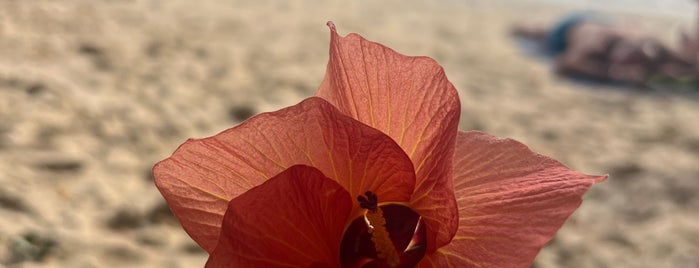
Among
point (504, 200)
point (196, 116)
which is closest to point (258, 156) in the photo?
point (504, 200)

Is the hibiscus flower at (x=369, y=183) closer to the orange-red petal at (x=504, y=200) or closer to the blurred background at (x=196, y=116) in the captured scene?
the orange-red petal at (x=504, y=200)

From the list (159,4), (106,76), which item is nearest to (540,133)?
(106,76)

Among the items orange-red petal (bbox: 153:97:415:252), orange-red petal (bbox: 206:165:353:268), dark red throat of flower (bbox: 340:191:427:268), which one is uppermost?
orange-red petal (bbox: 153:97:415:252)

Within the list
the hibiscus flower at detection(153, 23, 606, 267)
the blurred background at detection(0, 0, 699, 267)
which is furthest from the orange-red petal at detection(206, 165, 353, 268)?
the blurred background at detection(0, 0, 699, 267)

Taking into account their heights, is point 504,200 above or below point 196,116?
below

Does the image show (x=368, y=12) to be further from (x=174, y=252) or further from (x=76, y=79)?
(x=174, y=252)

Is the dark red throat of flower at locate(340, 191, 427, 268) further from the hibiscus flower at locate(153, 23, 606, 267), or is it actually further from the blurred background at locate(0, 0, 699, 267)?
the blurred background at locate(0, 0, 699, 267)

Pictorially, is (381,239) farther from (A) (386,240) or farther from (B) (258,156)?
(B) (258,156)
